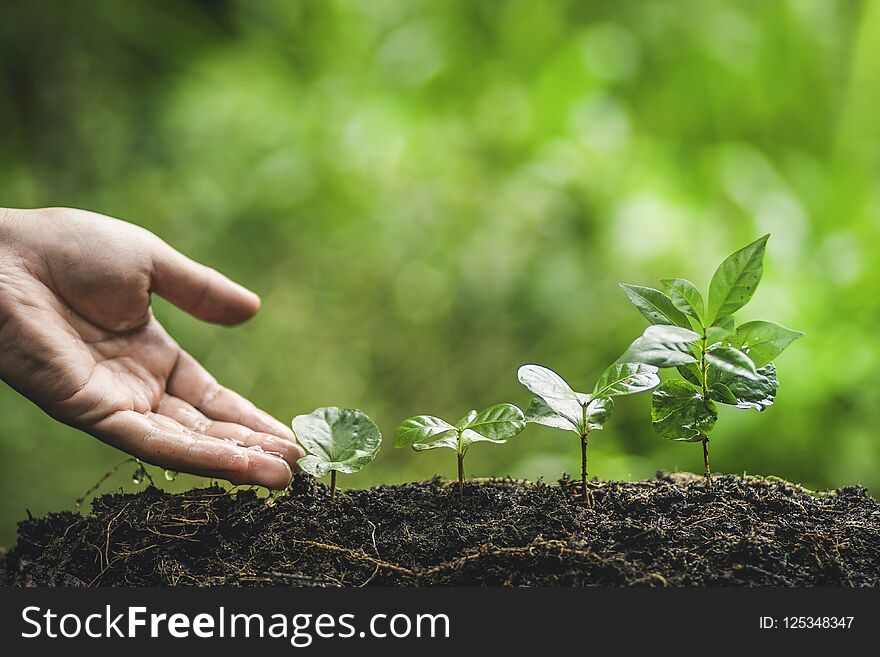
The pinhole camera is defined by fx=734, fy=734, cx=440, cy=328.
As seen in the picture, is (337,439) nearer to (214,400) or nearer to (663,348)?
(214,400)

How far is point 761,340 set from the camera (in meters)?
0.92

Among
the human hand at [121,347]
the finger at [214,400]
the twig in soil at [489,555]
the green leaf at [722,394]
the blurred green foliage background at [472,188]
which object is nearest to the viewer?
the twig in soil at [489,555]

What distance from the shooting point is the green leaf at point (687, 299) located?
0.92m

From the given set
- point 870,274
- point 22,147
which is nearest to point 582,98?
point 870,274

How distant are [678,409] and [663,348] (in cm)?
13

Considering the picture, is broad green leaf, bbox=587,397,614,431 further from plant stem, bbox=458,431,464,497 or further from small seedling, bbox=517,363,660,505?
plant stem, bbox=458,431,464,497

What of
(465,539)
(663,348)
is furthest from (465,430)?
(663,348)

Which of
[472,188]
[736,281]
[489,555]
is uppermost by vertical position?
[472,188]

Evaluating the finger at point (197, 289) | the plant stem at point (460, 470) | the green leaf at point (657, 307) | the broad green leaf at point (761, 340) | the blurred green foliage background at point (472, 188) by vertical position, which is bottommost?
the plant stem at point (460, 470)

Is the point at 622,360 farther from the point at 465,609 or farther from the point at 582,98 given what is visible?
the point at 582,98

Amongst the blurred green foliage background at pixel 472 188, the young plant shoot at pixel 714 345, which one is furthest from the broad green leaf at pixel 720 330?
the blurred green foliage background at pixel 472 188

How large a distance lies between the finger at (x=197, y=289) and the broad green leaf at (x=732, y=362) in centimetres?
76

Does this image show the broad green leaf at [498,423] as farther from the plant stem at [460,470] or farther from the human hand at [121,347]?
the human hand at [121,347]

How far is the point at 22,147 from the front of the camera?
2.48m
